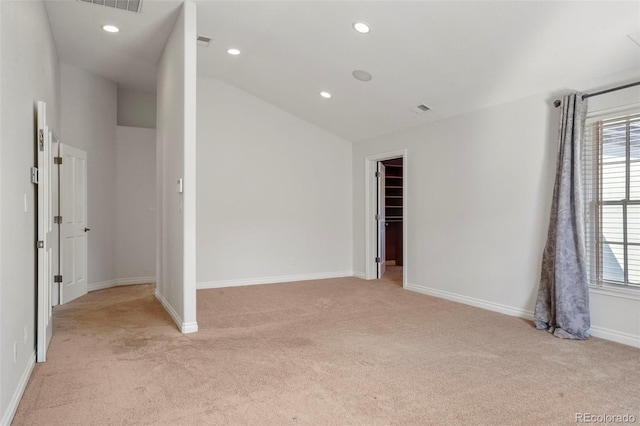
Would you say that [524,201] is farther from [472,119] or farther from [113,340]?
[113,340]

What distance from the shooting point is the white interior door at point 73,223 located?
5066mm

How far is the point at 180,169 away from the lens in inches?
153

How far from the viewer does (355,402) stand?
2346mm

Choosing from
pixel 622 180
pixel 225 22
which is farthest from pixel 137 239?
pixel 622 180

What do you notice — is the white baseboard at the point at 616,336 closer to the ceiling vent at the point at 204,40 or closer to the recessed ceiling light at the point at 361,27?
the recessed ceiling light at the point at 361,27

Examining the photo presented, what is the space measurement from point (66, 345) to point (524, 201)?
4485 millimetres

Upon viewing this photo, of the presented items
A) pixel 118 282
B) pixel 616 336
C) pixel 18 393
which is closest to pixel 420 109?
pixel 616 336

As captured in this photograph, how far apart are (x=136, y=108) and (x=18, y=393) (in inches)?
205

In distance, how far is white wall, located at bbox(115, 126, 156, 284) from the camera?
20.6ft

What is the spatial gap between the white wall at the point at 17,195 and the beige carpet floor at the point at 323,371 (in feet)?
0.87

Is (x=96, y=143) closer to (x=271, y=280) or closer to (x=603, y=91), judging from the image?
(x=271, y=280)

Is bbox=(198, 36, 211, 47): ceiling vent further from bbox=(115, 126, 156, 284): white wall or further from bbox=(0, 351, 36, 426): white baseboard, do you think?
bbox=(0, 351, 36, 426): white baseboard

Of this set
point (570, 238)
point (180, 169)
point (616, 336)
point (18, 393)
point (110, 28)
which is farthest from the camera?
point (110, 28)

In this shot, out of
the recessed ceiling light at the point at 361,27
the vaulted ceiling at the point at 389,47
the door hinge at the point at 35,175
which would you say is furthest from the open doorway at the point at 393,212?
the door hinge at the point at 35,175
